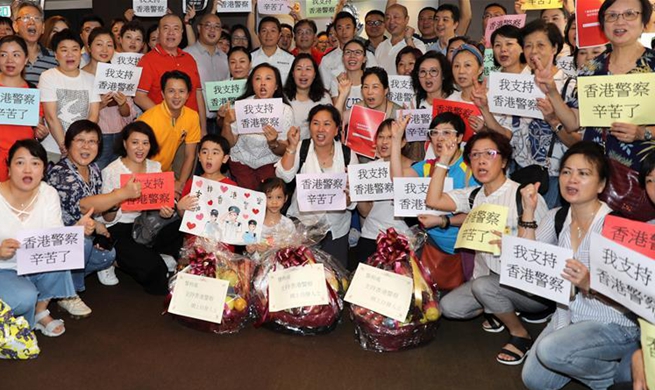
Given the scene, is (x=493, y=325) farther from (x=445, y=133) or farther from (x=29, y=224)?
(x=29, y=224)

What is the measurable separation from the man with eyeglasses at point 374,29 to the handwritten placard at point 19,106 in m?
3.06

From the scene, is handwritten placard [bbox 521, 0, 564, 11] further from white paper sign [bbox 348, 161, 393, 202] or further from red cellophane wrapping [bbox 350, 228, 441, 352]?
red cellophane wrapping [bbox 350, 228, 441, 352]

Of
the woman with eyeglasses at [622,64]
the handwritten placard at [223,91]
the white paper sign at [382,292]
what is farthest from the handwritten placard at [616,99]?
the handwritten placard at [223,91]

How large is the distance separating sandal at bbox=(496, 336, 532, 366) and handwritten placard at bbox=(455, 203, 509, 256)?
0.51 meters

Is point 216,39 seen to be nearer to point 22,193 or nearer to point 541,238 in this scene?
point 22,193

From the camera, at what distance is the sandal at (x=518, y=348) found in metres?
3.34

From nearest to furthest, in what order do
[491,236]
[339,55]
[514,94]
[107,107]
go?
[491,236], [514,94], [107,107], [339,55]

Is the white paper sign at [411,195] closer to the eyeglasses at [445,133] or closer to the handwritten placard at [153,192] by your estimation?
the eyeglasses at [445,133]

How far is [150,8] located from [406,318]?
12.9ft

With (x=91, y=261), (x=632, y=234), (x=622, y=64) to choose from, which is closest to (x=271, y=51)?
(x=91, y=261)

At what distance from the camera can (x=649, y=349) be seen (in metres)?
2.38

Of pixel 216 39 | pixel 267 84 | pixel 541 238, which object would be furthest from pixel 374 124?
pixel 216 39

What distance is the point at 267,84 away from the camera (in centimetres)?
466

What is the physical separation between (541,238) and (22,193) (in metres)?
2.72
